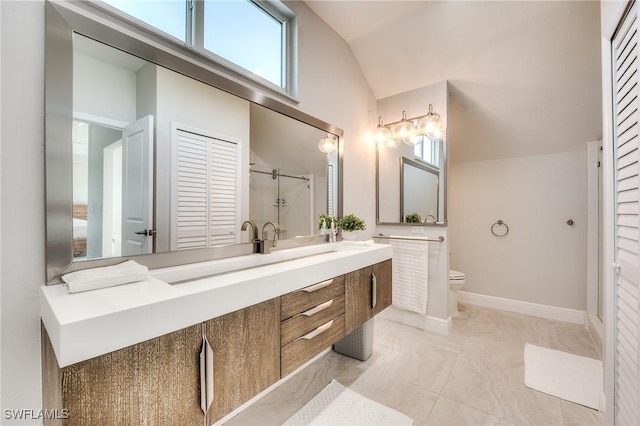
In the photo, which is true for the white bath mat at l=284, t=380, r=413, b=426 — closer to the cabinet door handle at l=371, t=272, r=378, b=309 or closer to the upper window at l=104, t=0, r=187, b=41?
the cabinet door handle at l=371, t=272, r=378, b=309

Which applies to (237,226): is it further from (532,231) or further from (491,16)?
(532,231)

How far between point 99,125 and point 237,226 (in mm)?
768

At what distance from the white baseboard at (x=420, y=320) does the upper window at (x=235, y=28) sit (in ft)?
7.80

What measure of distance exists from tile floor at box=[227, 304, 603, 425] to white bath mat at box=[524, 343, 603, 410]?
6cm

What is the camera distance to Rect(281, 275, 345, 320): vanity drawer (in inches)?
47.9

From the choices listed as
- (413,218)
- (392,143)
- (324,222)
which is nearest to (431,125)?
(392,143)

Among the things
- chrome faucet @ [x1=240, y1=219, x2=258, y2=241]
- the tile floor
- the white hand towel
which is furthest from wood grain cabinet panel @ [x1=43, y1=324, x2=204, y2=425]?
the white hand towel

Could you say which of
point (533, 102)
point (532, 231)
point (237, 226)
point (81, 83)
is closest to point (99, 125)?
point (81, 83)

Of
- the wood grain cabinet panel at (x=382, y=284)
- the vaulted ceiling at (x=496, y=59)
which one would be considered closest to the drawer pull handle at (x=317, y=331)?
the wood grain cabinet panel at (x=382, y=284)

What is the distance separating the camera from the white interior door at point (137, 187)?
1.15m

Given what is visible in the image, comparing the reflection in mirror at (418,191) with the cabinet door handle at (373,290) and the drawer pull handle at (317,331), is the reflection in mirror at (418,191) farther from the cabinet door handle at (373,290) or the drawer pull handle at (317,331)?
the drawer pull handle at (317,331)

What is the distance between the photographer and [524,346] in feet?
7.61

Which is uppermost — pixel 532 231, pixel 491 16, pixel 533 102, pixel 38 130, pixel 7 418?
pixel 491 16

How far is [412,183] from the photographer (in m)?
2.81
